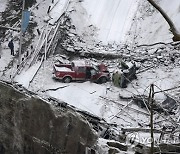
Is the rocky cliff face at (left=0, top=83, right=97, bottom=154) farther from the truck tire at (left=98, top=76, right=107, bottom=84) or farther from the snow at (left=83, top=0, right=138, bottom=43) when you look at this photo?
the snow at (left=83, top=0, right=138, bottom=43)

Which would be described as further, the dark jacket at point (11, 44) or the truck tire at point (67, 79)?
the dark jacket at point (11, 44)

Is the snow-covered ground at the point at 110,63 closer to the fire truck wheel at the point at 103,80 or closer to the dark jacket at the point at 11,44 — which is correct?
the fire truck wheel at the point at 103,80

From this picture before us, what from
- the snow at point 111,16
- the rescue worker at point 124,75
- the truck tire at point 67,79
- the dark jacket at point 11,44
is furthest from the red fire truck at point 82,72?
the snow at point 111,16

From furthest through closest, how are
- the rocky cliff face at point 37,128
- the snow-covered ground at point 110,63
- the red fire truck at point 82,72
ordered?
the red fire truck at point 82,72 → the snow-covered ground at point 110,63 → the rocky cliff face at point 37,128

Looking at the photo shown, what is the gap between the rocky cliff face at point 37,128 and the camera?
43.8 ft

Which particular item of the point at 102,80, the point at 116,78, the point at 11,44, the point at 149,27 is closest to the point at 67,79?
the point at 102,80

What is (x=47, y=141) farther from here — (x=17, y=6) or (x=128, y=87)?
(x=17, y=6)

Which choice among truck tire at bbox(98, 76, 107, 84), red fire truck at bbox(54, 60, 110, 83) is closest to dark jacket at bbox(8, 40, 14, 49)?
red fire truck at bbox(54, 60, 110, 83)

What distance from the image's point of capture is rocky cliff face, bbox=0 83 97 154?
13352 millimetres

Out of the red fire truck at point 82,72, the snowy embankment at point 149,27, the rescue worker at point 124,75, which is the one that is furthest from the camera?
the snowy embankment at point 149,27

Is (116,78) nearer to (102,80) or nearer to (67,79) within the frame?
(102,80)

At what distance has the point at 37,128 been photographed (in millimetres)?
14938

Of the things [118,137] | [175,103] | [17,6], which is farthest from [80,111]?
[17,6]

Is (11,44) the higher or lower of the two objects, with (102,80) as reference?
higher
